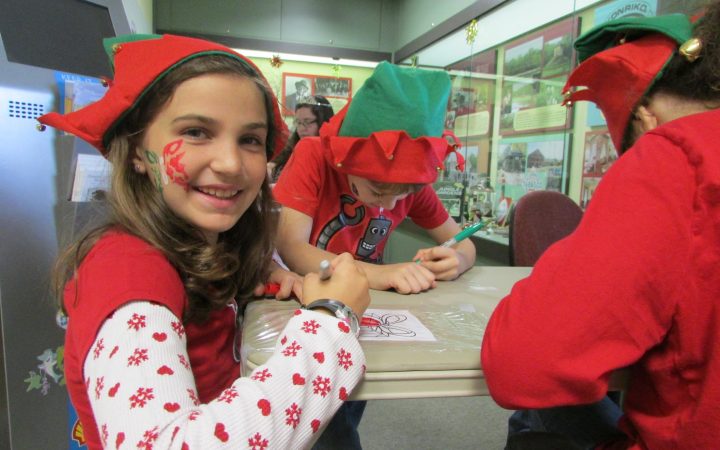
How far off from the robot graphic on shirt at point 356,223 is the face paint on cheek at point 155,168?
602 mm

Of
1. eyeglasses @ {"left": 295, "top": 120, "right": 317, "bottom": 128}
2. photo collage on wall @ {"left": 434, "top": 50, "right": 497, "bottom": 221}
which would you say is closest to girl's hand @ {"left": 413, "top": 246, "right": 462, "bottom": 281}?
photo collage on wall @ {"left": 434, "top": 50, "right": 497, "bottom": 221}

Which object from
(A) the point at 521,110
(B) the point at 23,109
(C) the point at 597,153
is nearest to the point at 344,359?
(B) the point at 23,109

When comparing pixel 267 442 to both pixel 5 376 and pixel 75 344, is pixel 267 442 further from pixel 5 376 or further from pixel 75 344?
pixel 5 376

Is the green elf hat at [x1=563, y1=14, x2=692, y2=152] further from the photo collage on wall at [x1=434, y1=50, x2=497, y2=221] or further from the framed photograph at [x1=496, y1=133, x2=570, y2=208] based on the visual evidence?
the photo collage on wall at [x1=434, y1=50, x2=497, y2=221]

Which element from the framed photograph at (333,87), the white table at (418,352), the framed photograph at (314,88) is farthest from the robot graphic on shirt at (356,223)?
the framed photograph at (333,87)

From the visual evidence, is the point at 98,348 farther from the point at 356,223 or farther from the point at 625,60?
the point at 356,223

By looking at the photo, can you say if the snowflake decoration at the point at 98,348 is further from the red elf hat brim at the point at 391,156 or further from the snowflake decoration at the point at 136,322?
the red elf hat brim at the point at 391,156

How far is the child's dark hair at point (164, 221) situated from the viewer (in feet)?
2.11

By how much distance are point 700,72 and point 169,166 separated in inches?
28.6

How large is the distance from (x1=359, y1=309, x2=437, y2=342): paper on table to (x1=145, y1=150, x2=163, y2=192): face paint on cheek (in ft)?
1.23

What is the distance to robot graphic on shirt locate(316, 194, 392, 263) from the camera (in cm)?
126

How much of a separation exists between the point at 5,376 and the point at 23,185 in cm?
→ 47

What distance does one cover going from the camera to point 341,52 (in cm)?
366

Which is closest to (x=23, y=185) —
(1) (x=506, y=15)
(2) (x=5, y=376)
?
(2) (x=5, y=376)
